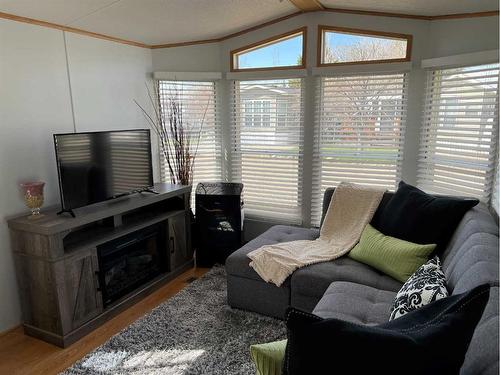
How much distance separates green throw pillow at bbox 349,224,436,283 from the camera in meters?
2.26

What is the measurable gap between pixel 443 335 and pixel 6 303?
2.84 meters

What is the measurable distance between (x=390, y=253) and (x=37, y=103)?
2763 millimetres

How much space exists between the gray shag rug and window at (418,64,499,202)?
1873mm

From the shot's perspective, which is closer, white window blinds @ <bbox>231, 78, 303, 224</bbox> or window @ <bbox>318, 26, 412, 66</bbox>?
window @ <bbox>318, 26, 412, 66</bbox>

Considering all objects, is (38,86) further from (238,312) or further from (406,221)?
(406,221)

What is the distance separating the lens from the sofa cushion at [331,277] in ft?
7.75

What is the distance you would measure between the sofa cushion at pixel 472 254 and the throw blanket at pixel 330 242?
28.1 inches

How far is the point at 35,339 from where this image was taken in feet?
8.38

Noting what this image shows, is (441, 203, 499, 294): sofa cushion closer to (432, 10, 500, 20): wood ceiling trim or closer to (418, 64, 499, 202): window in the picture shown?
(418, 64, 499, 202): window

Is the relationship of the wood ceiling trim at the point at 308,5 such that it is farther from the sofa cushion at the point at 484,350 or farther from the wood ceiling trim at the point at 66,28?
the sofa cushion at the point at 484,350

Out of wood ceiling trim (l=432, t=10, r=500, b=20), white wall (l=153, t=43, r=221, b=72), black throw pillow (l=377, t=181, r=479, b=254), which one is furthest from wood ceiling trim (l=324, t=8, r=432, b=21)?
black throw pillow (l=377, t=181, r=479, b=254)

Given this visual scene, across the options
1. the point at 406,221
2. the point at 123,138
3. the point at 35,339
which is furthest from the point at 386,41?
the point at 35,339

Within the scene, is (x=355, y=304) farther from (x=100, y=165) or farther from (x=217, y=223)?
(x=100, y=165)

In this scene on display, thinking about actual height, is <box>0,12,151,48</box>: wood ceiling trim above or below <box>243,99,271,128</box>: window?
above
